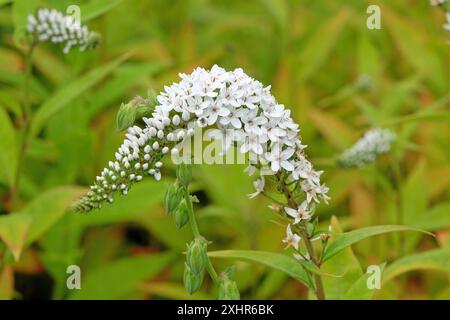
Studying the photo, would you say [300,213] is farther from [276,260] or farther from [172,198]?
[172,198]

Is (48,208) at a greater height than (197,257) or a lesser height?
greater

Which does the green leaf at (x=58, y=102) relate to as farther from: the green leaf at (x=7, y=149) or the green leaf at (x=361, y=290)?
the green leaf at (x=361, y=290)

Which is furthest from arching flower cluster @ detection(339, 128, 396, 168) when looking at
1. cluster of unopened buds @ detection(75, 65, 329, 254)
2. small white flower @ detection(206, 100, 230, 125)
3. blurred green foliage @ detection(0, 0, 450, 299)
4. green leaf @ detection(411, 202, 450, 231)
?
small white flower @ detection(206, 100, 230, 125)

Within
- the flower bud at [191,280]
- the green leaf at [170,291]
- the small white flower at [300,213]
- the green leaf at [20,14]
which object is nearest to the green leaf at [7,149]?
the green leaf at [20,14]

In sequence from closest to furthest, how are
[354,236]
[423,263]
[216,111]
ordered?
[216,111] < [354,236] < [423,263]

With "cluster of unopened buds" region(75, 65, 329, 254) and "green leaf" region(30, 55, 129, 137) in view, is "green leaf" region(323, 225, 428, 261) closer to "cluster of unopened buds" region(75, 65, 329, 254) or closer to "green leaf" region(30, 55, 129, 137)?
"cluster of unopened buds" region(75, 65, 329, 254)

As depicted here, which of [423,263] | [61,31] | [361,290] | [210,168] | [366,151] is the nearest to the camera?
[361,290]

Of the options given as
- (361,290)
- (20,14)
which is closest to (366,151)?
(361,290)
